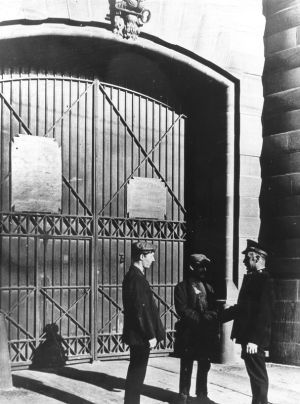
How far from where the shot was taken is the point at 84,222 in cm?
966

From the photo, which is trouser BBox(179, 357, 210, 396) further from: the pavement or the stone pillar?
the stone pillar

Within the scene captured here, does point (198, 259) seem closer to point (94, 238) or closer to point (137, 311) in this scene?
point (137, 311)

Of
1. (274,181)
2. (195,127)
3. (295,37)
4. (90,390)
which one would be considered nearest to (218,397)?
(90,390)

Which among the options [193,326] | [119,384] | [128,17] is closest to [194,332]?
[193,326]

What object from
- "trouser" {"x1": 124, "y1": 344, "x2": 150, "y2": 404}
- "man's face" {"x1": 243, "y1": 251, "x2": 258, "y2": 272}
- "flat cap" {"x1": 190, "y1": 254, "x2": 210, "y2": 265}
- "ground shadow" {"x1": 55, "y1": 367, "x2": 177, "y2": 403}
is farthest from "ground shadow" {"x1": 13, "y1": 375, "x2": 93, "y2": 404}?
"man's face" {"x1": 243, "y1": 251, "x2": 258, "y2": 272}

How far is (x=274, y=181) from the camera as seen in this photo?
407 inches

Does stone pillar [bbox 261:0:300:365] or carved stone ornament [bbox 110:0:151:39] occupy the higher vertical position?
carved stone ornament [bbox 110:0:151:39]

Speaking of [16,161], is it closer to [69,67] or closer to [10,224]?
[10,224]

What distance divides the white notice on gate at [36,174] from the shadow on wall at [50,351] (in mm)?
1790

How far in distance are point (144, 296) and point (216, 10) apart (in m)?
5.71

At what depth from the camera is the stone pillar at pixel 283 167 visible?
32.5 feet

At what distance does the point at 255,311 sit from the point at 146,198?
397 centimetres

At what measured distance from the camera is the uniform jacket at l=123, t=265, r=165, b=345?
6.37m

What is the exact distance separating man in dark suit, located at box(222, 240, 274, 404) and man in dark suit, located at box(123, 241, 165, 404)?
0.95 metres
